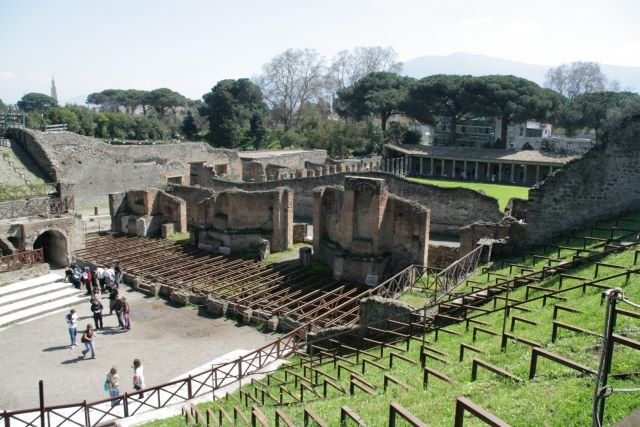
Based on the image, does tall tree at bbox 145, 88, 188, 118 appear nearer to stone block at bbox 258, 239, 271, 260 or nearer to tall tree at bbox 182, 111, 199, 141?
tall tree at bbox 182, 111, 199, 141

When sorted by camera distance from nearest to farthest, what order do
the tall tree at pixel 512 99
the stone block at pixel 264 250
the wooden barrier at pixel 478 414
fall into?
1. the wooden barrier at pixel 478 414
2. the stone block at pixel 264 250
3. the tall tree at pixel 512 99

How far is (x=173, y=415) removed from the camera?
12570mm

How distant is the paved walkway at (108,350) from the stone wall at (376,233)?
547 cm

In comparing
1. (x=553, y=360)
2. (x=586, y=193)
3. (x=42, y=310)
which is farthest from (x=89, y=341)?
(x=586, y=193)

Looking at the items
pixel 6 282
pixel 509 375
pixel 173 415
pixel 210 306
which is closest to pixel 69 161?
pixel 6 282

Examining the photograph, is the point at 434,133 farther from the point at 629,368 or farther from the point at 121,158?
the point at 629,368

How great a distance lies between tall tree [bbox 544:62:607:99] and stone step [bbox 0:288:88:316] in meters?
95.7

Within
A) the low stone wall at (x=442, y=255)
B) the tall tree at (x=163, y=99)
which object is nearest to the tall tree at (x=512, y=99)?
the low stone wall at (x=442, y=255)

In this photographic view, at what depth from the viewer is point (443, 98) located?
58312 millimetres

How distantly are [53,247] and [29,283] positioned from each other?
3978 millimetres

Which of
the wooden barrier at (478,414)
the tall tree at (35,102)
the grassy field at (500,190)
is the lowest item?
the grassy field at (500,190)

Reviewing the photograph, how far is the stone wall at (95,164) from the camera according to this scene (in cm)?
3956

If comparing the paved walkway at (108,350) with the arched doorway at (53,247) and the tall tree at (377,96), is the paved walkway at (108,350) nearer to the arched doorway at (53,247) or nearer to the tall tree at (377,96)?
the arched doorway at (53,247)

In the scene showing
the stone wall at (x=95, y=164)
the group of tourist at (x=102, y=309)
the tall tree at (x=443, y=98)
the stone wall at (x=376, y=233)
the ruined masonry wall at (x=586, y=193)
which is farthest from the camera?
the tall tree at (x=443, y=98)
